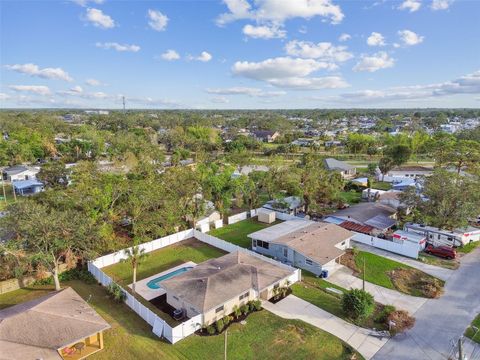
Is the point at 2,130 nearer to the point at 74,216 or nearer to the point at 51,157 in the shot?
the point at 51,157

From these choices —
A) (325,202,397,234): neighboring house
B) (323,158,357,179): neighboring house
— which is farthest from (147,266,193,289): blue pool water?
(323,158,357,179): neighboring house

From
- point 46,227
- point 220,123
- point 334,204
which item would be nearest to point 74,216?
point 46,227

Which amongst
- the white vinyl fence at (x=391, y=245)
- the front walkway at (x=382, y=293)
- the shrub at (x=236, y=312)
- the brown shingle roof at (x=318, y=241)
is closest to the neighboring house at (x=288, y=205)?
the brown shingle roof at (x=318, y=241)

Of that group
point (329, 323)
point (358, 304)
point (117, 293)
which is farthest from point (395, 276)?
point (117, 293)

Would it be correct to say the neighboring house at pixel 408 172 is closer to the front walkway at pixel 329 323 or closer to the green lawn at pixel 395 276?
the green lawn at pixel 395 276

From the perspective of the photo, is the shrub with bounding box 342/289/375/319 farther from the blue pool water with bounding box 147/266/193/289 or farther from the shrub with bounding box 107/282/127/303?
the shrub with bounding box 107/282/127/303

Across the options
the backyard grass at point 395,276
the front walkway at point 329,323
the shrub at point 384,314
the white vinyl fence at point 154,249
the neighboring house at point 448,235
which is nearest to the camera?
the front walkway at point 329,323

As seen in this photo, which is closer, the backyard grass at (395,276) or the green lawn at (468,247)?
the backyard grass at (395,276)
